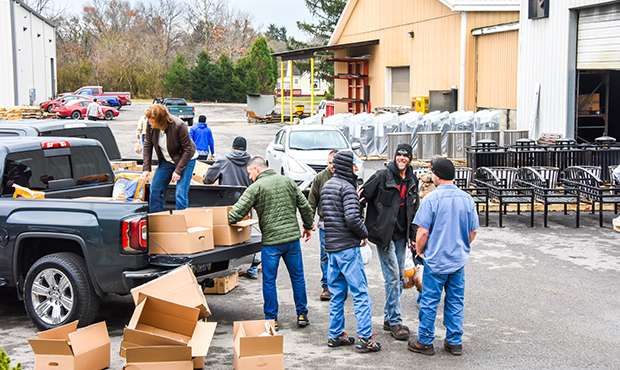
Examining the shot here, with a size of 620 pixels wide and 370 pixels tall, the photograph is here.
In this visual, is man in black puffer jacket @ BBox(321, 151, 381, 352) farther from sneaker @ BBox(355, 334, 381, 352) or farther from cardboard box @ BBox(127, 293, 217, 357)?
cardboard box @ BBox(127, 293, 217, 357)

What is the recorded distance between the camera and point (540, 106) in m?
18.2

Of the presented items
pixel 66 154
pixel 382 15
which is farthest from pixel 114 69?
pixel 66 154

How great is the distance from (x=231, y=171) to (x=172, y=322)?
3921mm

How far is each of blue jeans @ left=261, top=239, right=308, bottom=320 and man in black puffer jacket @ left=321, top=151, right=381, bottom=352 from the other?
520 millimetres

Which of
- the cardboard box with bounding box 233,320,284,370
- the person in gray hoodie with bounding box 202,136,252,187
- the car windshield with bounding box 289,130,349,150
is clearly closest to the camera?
the cardboard box with bounding box 233,320,284,370

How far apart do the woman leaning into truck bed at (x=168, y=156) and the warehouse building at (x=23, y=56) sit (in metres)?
38.6

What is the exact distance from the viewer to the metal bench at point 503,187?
1159 cm

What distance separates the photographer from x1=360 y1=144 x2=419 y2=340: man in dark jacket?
6.07 meters

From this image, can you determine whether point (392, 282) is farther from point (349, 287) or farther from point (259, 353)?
point (259, 353)

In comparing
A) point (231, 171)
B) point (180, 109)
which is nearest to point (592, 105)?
point (231, 171)

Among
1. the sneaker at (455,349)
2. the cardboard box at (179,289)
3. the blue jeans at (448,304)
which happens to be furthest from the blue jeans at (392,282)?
the cardboard box at (179,289)

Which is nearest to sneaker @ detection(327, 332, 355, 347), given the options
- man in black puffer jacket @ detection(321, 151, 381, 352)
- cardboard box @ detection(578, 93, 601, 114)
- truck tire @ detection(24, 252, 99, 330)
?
man in black puffer jacket @ detection(321, 151, 381, 352)

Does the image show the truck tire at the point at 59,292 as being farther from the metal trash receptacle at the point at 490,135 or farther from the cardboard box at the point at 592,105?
the cardboard box at the point at 592,105

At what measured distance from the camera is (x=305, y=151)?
50.2 feet
